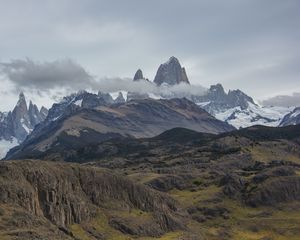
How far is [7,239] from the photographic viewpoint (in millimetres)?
197750
